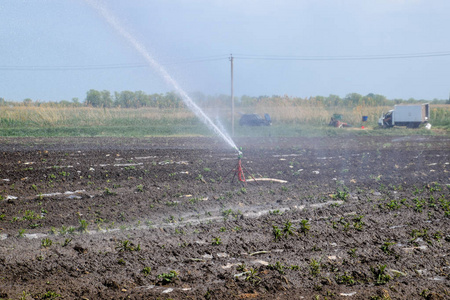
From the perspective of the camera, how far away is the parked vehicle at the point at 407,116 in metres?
39.0

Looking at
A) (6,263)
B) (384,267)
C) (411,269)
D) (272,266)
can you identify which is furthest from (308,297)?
(6,263)

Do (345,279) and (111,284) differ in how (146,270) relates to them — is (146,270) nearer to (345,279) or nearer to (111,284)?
(111,284)

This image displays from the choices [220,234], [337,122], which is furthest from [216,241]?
[337,122]

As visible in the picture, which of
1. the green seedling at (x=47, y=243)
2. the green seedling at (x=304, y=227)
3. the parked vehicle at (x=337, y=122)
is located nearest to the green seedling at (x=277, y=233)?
the green seedling at (x=304, y=227)

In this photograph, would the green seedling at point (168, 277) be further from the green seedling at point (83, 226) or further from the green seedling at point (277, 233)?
the green seedling at point (83, 226)

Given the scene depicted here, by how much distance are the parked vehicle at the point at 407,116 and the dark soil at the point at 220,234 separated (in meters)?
29.4

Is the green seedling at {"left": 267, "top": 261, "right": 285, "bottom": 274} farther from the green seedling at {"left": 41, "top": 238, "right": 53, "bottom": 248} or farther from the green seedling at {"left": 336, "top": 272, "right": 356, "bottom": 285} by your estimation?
the green seedling at {"left": 41, "top": 238, "right": 53, "bottom": 248}

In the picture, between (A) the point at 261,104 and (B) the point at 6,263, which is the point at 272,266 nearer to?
(B) the point at 6,263

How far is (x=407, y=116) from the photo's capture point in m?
39.3

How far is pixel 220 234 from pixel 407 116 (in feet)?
123

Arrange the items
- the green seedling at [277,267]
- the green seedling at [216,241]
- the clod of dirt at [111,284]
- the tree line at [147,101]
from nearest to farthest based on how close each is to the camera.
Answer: the clod of dirt at [111,284], the green seedling at [277,267], the green seedling at [216,241], the tree line at [147,101]

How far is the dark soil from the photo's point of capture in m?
4.62

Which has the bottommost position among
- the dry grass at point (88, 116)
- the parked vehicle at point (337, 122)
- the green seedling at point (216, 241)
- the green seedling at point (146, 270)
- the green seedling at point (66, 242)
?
the green seedling at point (146, 270)

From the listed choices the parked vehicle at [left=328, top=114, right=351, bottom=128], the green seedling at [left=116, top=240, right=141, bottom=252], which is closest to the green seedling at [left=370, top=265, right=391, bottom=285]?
the green seedling at [left=116, top=240, right=141, bottom=252]
